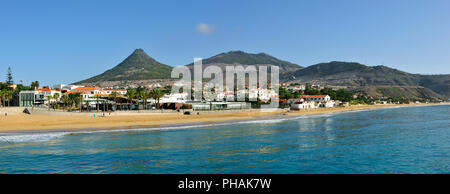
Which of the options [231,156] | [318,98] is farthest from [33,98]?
[318,98]

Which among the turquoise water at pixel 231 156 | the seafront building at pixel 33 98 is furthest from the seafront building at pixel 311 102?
the seafront building at pixel 33 98

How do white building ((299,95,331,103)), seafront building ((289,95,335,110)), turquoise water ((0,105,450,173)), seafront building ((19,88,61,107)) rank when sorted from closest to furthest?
turquoise water ((0,105,450,173)) → seafront building ((19,88,61,107)) → seafront building ((289,95,335,110)) → white building ((299,95,331,103))

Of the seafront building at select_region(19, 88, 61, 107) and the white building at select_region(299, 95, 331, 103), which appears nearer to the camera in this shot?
the seafront building at select_region(19, 88, 61, 107)

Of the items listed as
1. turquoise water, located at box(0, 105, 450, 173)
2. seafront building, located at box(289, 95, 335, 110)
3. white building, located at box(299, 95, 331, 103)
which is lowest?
turquoise water, located at box(0, 105, 450, 173)

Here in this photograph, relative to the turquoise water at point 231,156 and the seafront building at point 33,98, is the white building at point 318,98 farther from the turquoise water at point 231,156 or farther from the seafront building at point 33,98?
the turquoise water at point 231,156

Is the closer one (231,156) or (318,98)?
(231,156)

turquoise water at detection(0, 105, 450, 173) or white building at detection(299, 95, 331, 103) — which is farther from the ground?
white building at detection(299, 95, 331, 103)

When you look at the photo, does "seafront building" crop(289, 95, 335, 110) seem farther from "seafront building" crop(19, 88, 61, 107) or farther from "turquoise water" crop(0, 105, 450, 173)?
"seafront building" crop(19, 88, 61, 107)

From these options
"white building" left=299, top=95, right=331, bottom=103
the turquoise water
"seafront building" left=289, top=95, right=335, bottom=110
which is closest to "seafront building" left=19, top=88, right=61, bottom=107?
the turquoise water

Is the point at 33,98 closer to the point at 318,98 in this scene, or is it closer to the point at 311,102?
the point at 311,102

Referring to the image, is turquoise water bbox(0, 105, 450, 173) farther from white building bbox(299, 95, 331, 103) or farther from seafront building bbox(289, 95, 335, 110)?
white building bbox(299, 95, 331, 103)

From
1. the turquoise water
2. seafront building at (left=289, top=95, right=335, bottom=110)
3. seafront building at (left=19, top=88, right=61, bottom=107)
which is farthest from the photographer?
seafront building at (left=289, top=95, right=335, bottom=110)

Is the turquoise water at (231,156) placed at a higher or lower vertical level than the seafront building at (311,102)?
lower
